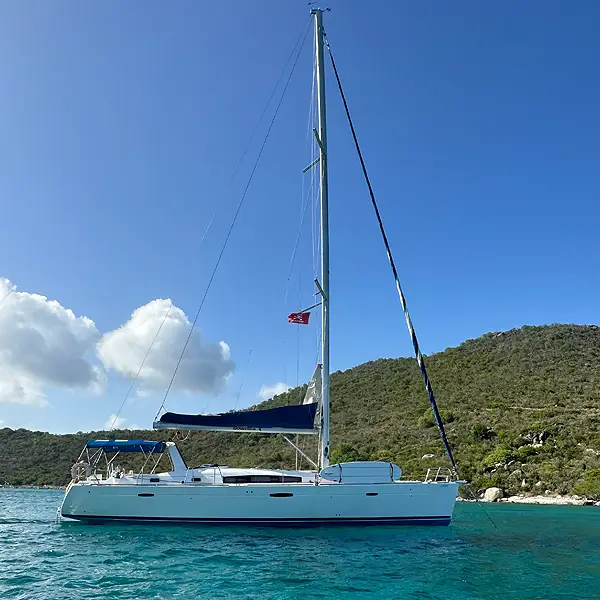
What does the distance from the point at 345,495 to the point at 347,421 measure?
1292 inches

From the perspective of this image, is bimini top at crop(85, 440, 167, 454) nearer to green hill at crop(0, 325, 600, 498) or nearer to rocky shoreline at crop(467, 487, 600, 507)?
green hill at crop(0, 325, 600, 498)

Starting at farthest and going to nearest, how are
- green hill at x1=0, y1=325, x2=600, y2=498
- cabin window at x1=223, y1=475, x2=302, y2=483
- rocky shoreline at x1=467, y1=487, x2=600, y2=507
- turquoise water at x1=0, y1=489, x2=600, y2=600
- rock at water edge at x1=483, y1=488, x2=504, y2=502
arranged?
green hill at x1=0, y1=325, x2=600, y2=498
rock at water edge at x1=483, y1=488, x2=504, y2=502
rocky shoreline at x1=467, y1=487, x2=600, y2=507
cabin window at x1=223, y1=475, x2=302, y2=483
turquoise water at x1=0, y1=489, x2=600, y2=600

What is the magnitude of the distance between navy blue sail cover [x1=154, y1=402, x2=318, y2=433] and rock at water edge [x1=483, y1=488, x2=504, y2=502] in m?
18.9

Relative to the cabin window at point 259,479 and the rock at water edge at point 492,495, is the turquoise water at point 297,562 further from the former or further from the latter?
the rock at water edge at point 492,495

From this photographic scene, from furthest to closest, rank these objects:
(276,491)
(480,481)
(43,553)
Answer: (480,481)
(276,491)
(43,553)

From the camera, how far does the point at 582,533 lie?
17.7 metres

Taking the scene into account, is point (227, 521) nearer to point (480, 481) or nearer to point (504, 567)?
point (504, 567)

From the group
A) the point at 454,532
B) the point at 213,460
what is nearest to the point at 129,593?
the point at 454,532

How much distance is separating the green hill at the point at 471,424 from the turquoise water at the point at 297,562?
1708 centimetres

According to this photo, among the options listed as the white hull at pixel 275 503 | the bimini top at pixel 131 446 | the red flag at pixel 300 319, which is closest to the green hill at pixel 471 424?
the white hull at pixel 275 503

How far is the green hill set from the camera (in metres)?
34.9

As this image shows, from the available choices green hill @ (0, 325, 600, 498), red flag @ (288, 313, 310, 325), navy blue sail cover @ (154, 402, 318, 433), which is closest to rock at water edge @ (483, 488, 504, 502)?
green hill @ (0, 325, 600, 498)

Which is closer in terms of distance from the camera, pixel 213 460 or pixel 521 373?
pixel 213 460

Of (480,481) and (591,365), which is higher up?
(591,365)
